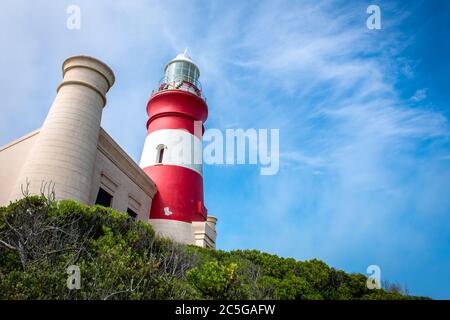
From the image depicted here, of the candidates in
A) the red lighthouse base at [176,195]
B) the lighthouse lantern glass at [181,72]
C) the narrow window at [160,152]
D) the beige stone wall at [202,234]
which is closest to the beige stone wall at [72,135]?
the red lighthouse base at [176,195]

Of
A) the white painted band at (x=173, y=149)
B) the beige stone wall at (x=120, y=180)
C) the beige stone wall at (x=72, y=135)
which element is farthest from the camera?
the white painted band at (x=173, y=149)

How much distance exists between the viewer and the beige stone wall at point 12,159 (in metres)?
11.3

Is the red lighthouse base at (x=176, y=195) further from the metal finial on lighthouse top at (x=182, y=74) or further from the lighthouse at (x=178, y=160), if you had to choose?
the metal finial on lighthouse top at (x=182, y=74)

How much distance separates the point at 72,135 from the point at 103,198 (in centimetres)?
324

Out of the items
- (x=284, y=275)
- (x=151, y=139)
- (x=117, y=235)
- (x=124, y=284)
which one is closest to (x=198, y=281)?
(x=124, y=284)

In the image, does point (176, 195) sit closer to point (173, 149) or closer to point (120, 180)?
point (173, 149)

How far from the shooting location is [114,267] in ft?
20.7

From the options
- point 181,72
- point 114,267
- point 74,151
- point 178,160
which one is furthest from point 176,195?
point 114,267

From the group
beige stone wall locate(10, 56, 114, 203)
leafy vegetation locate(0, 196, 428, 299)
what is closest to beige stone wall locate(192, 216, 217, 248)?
leafy vegetation locate(0, 196, 428, 299)

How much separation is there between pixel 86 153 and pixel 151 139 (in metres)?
8.16

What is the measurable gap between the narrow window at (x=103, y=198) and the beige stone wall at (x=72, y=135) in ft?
5.58

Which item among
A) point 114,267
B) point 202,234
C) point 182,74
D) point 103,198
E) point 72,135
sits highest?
point 182,74
